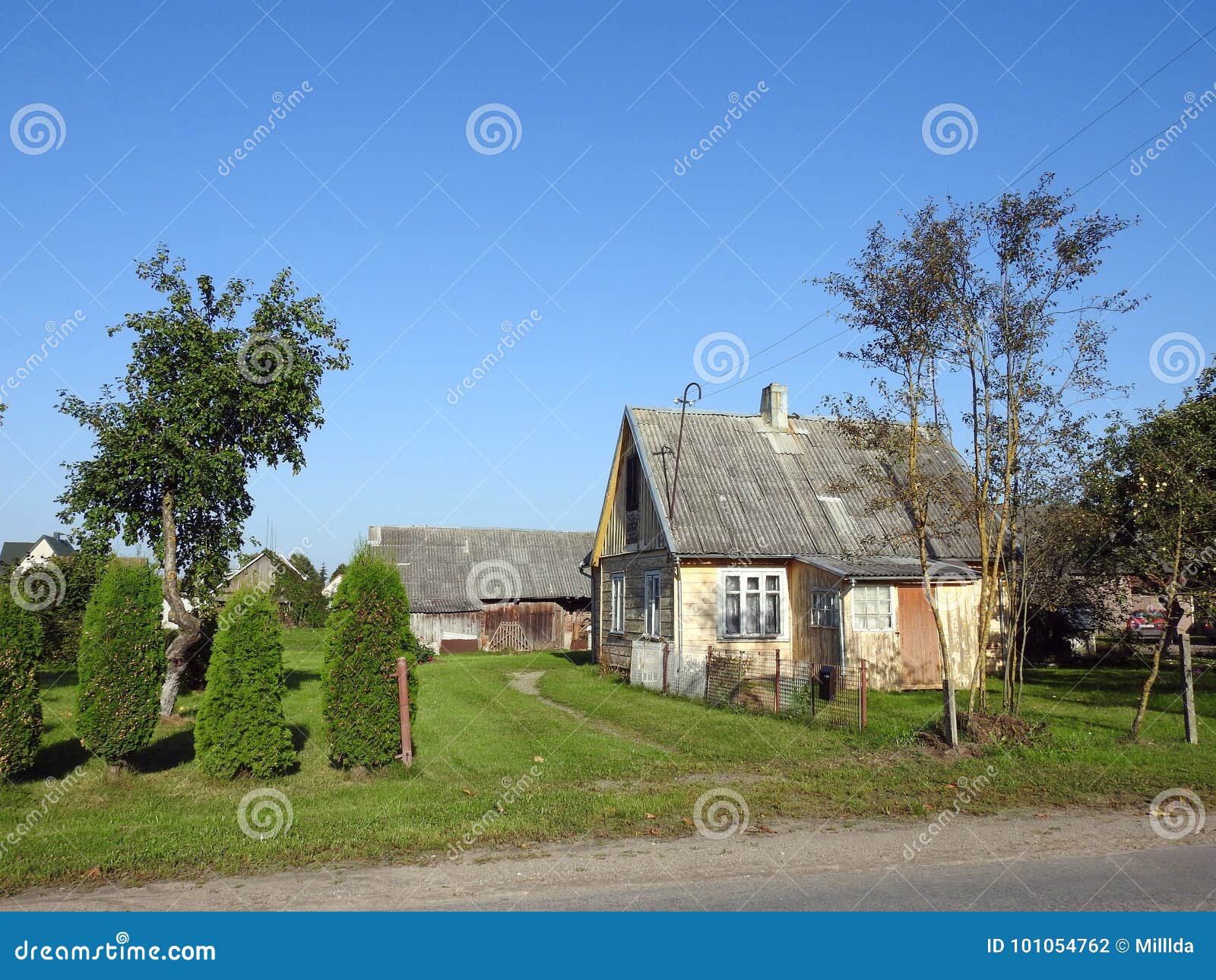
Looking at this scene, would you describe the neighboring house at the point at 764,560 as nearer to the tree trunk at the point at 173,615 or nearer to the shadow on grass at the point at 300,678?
the shadow on grass at the point at 300,678

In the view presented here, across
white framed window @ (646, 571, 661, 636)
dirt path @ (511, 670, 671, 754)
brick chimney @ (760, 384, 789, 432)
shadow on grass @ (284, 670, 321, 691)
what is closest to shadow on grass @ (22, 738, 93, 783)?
dirt path @ (511, 670, 671, 754)

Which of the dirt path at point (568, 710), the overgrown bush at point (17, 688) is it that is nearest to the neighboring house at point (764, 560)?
the dirt path at point (568, 710)

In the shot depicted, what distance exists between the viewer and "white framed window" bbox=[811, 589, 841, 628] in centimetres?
2162

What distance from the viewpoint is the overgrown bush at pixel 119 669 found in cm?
1100

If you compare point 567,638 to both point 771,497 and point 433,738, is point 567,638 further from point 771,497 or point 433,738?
point 433,738

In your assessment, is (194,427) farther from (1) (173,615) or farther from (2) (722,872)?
(2) (722,872)

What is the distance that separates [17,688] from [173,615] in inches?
261

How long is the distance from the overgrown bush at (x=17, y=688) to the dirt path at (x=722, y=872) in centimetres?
450

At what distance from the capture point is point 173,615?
17.5 m

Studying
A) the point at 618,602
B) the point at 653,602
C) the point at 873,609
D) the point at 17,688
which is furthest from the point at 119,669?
the point at 618,602

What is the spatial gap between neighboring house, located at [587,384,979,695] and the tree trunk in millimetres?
10766

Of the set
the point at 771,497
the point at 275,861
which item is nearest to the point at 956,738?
the point at 275,861

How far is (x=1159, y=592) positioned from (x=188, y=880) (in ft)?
52.8

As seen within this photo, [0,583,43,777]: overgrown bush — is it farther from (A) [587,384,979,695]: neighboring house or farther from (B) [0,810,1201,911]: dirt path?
(A) [587,384,979,695]: neighboring house
